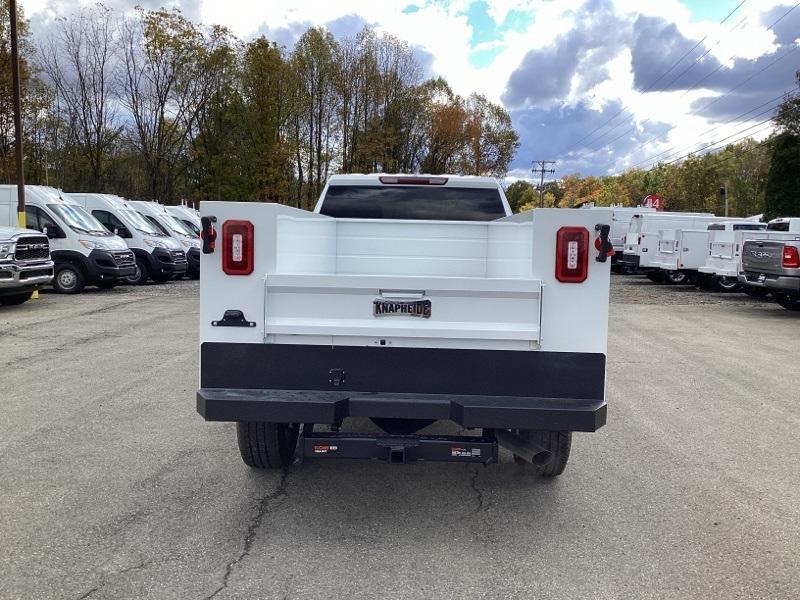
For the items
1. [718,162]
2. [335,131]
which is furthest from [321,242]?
[718,162]

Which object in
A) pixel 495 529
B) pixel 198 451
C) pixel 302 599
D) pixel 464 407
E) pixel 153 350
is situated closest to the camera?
pixel 302 599

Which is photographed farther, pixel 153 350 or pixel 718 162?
pixel 718 162

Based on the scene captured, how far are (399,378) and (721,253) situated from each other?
57.1 feet

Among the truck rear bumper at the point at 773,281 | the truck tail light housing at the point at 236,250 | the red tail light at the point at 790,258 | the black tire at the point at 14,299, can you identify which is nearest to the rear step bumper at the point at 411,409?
the truck tail light housing at the point at 236,250

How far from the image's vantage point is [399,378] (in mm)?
3891

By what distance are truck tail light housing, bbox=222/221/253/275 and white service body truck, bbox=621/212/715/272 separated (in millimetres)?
20789

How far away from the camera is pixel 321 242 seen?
5277 millimetres

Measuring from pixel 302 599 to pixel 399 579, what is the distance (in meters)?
0.49

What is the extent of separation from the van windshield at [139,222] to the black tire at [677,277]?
16.1m

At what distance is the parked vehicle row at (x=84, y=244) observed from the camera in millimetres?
14234

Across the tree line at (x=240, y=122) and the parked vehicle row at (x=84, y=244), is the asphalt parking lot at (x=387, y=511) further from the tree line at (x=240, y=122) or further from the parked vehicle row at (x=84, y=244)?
the tree line at (x=240, y=122)

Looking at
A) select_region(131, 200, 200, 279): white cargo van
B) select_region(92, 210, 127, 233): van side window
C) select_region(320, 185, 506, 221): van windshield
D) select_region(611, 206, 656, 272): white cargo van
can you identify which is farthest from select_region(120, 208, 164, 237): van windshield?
select_region(611, 206, 656, 272): white cargo van

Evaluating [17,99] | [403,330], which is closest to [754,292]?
[403,330]

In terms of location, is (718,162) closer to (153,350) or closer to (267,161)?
(267,161)
